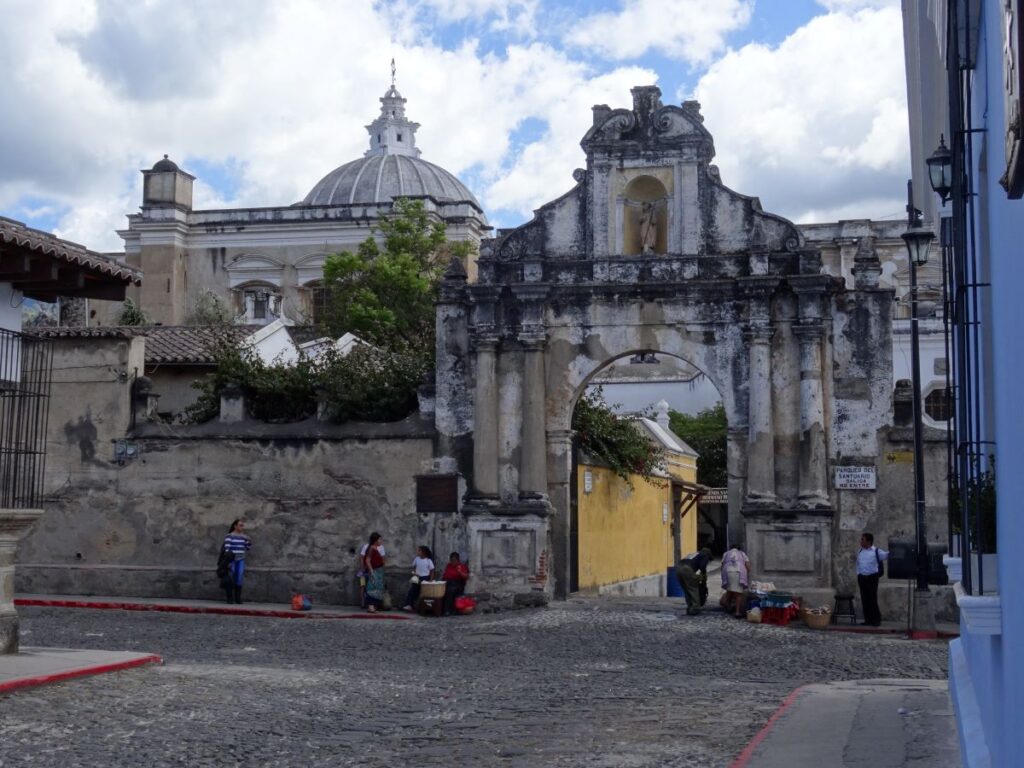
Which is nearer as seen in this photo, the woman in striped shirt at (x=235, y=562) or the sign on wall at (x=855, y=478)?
the sign on wall at (x=855, y=478)

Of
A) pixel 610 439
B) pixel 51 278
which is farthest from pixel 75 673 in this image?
pixel 610 439

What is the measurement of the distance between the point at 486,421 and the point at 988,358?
45.7 ft

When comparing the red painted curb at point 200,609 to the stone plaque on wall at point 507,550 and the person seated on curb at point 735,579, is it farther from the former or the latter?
the person seated on curb at point 735,579

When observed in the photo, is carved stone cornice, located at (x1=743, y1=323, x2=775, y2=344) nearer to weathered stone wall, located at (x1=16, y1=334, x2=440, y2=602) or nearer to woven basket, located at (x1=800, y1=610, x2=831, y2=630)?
woven basket, located at (x1=800, y1=610, x2=831, y2=630)

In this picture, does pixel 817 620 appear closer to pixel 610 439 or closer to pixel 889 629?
pixel 889 629

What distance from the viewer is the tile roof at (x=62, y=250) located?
12.7m

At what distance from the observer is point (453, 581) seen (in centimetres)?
1980

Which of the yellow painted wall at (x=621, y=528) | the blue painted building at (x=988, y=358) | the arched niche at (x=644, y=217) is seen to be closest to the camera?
the blue painted building at (x=988, y=358)

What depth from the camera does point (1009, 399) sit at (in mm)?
4828

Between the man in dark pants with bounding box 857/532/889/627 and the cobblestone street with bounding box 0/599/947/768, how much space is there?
1.34m

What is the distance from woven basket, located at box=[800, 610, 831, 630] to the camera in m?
18.1

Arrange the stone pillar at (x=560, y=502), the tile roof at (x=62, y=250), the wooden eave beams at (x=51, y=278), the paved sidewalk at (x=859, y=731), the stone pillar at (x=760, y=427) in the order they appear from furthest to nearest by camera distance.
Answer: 1. the stone pillar at (x=560, y=502)
2. the stone pillar at (x=760, y=427)
3. the wooden eave beams at (x=51, y=278)
4. the tile roof at (x=62, y=250)
5. the paved sidewalk at (x=859, y=731)

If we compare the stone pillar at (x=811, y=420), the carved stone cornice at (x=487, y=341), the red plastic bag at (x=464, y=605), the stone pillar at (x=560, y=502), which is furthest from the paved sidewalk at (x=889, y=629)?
the carved stone cornice at (x=487, y=341)

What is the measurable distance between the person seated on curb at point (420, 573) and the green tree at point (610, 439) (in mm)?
3483
